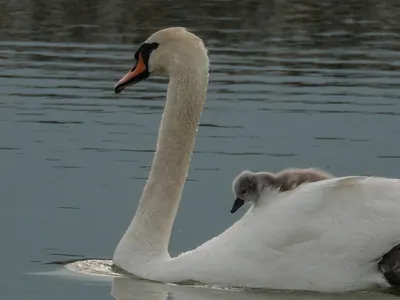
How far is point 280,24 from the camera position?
28266 millimetres

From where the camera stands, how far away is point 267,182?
9.53 meters

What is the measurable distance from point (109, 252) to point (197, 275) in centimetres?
139

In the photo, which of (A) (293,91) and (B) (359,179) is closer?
(B) (359,179)

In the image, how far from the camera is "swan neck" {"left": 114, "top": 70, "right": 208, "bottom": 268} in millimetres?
10328

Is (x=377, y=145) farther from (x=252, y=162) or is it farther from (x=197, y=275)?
(x=197, y=275)

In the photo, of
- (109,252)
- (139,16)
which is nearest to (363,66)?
(139,16)

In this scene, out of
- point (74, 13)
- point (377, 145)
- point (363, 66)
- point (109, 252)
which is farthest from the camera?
point (74, 13)

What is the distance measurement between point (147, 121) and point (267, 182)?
705 centimetres

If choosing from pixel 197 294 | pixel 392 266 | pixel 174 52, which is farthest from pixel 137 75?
pixel 392 266

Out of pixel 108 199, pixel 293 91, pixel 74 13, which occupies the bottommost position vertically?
pixel 74 13

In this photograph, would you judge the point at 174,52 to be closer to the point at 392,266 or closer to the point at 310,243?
the point at 310,243

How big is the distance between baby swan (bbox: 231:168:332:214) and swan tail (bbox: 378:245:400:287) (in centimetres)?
69

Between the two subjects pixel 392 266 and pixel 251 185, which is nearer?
pixel 392 266

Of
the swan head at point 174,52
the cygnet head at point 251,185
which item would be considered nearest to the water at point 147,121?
the cygnet head at point 251,185
